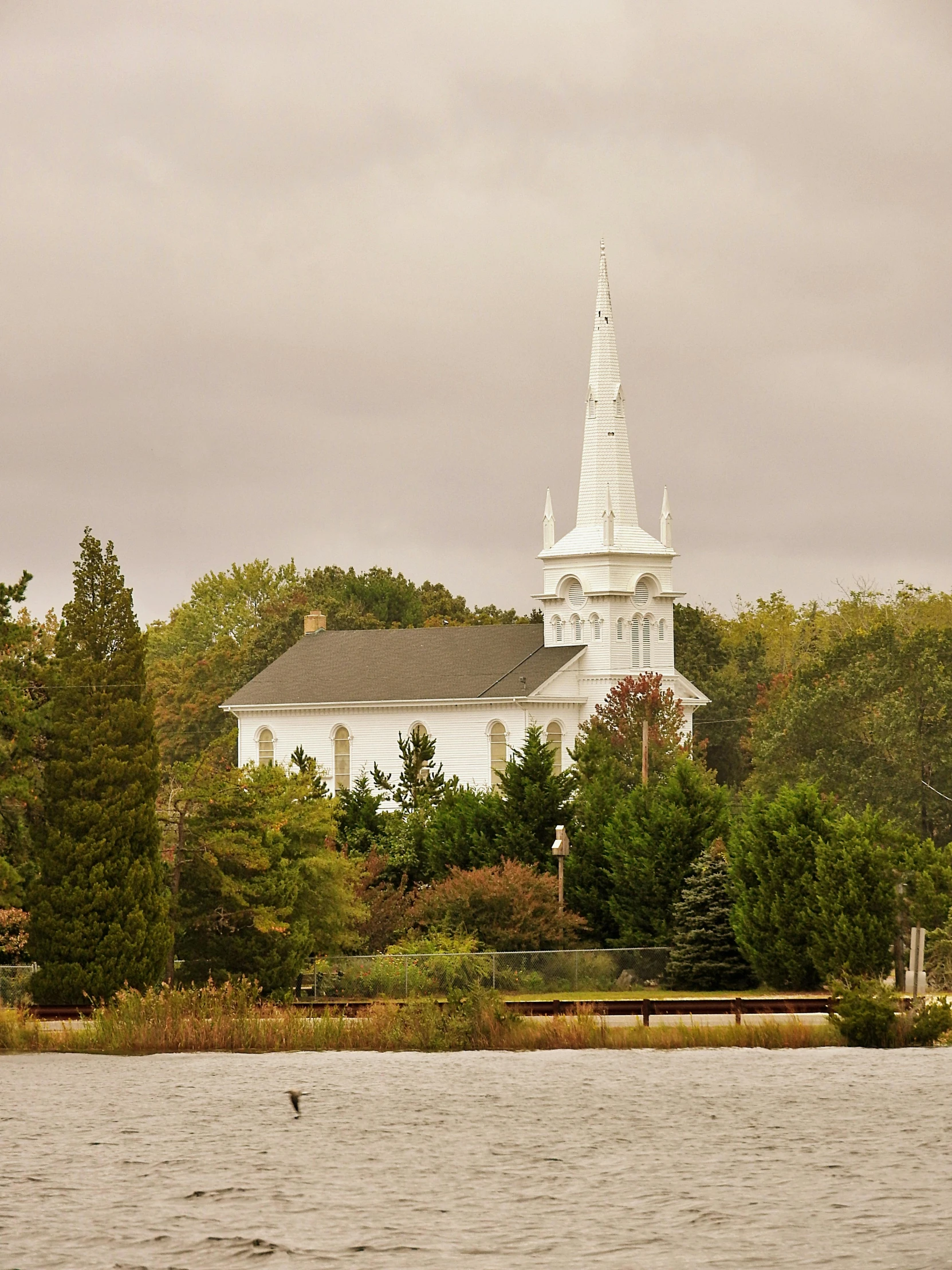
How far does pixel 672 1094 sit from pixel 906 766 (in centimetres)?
6450

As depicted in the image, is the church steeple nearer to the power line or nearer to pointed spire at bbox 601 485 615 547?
A: pointed spire at bbox 601 485 615 547

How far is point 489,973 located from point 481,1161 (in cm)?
2524

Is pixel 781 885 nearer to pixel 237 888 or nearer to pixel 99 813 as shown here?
pixel 237 888

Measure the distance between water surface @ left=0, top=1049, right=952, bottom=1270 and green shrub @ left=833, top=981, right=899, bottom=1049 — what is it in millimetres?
612

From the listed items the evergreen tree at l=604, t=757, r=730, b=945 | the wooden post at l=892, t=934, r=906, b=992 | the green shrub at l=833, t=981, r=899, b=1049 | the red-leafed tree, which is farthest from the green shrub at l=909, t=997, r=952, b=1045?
the red-leafed tree

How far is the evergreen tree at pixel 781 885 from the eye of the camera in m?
46.4

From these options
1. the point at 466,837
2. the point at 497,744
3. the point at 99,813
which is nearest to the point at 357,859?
the point at 466,837

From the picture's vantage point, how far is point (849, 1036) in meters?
29.8

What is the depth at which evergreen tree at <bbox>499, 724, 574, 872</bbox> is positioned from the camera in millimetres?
56656

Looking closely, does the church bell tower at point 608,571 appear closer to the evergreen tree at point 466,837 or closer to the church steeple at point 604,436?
the church steeple at point 604,436

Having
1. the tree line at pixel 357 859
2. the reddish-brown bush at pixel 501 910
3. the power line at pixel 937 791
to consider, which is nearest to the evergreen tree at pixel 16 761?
the tree line at pixel 357 859

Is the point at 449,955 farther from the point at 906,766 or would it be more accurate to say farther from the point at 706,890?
the point at 906,766

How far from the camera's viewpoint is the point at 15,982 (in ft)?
133

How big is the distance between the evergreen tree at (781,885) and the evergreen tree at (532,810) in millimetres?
9493
